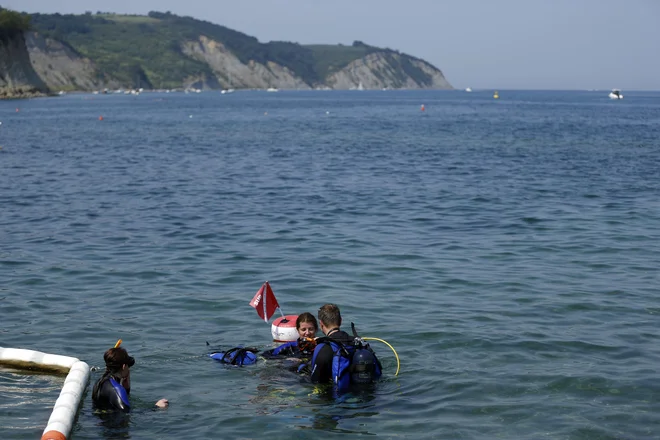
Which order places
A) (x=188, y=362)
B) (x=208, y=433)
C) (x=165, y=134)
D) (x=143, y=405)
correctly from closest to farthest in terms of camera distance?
(x=208, y=433) < (x=143, y=405) < (x=188, y=362) < (x=165, y=134)

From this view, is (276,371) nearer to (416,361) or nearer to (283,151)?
(416,361)

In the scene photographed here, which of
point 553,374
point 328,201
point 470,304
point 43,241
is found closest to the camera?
point 553,374

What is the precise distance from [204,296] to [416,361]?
15.7 feet

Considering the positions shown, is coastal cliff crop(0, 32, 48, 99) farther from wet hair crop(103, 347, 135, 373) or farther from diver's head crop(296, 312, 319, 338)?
wet hair crop(103, 347, 135, 373)

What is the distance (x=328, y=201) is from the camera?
1028 inches

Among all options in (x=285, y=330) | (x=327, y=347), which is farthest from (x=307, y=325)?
(x=327, y=347)

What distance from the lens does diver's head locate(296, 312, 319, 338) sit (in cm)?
1080

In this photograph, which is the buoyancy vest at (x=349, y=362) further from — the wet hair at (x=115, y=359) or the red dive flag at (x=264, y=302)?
the wet hair at (x=115, y=359)

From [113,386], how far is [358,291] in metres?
6.44

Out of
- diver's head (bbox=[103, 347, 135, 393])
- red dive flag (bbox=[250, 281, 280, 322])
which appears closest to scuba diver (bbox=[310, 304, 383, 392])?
red dive flag (bbox=[250, 281, 280, 322])

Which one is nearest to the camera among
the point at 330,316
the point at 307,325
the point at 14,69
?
the point at 330,316

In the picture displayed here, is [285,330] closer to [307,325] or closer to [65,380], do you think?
[307,325]

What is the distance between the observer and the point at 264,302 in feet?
38.7

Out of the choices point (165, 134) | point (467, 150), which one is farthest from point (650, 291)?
point (165, 134)
